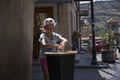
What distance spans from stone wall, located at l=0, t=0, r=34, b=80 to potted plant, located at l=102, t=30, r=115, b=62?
1289 centimetres

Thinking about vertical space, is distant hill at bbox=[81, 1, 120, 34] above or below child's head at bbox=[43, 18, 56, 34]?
above

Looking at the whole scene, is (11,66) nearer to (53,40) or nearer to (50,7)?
(53,40)

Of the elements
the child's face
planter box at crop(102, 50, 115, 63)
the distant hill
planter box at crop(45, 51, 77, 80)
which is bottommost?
planter box at crop(102, 50, 115, 63)

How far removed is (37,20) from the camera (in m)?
20.2

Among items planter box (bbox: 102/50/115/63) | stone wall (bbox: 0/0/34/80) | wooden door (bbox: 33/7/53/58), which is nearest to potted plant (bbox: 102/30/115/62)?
planter box (bbox: 102/50/115/63)

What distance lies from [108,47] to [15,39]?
46.8ft

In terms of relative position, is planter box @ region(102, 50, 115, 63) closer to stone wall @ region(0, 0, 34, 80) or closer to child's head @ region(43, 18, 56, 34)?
stone wall @ region(0, 0, 34, 80)

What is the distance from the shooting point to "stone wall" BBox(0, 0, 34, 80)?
6.78 m

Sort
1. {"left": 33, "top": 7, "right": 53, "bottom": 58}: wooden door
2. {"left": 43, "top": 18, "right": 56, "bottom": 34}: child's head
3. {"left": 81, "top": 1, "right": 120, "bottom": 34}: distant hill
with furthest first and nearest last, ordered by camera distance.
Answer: {"left": 81, "top": 1, "right": 120, "bottom": 34}: distant hill
{"left": 33, "top": 7, "right": 53, "bottom": 58}: wooden door
{"left": 43, "top": 18, "right": 56, "bottom": 34}: child's head

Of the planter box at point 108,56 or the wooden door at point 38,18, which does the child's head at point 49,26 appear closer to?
the wooden door at point 38,18

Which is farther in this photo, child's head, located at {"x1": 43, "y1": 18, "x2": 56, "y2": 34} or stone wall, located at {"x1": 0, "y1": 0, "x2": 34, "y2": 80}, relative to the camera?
child's head, located at {"x1": 43, "y1": 18, "x2": 56, "y2": 34}

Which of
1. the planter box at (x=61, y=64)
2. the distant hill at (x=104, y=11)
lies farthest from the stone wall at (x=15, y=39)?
the distant hill at (x=104, y=11)

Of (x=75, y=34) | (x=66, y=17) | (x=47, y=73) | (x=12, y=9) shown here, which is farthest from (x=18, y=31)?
(x=75, y=34)

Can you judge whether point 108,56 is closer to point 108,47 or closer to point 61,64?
point 108,47
